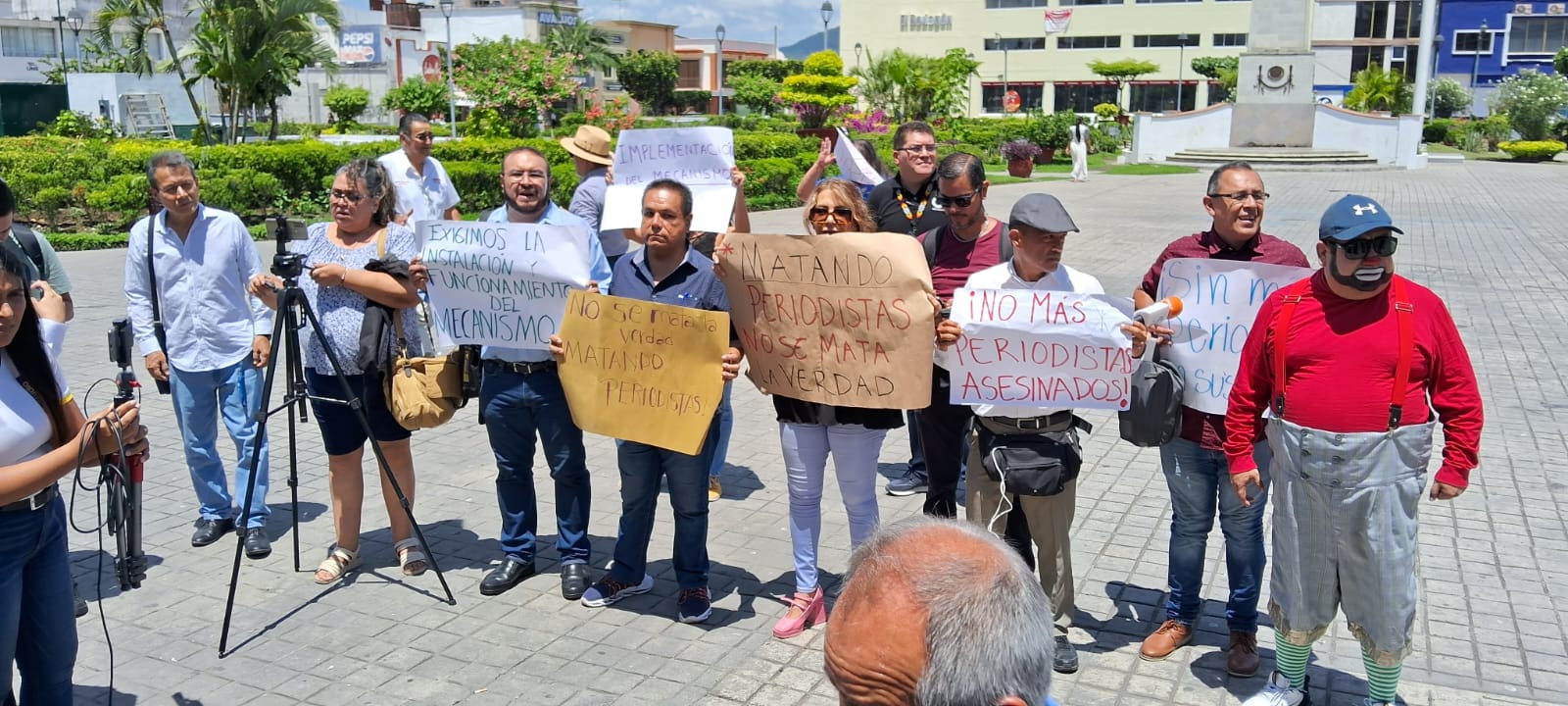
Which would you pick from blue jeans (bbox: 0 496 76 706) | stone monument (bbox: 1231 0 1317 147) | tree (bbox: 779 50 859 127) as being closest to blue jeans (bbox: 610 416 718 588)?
blue jeans (bbox: 0 496 76 706)

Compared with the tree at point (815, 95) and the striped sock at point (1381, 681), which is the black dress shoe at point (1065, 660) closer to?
the striped sock at point (1381, 681)

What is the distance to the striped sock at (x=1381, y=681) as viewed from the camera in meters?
4.13

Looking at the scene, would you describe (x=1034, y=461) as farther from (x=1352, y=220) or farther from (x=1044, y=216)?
(x=1352, y=220)

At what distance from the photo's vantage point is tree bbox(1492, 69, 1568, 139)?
48125 mm

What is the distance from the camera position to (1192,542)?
4.81 m

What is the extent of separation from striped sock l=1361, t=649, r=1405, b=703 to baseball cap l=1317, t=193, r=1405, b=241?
4.79 ft

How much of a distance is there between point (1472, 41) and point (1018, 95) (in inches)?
1263

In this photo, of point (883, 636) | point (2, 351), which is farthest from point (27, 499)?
point (883, 636)

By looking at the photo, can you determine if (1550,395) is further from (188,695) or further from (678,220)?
(188,695)

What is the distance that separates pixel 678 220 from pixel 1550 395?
7736mm

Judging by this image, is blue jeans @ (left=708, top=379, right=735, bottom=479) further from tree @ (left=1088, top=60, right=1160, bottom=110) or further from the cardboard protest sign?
tree @ (left=1088, top=60, right=1160, bottom=110)

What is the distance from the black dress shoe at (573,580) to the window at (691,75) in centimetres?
11205

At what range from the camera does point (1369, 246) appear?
3.76 m

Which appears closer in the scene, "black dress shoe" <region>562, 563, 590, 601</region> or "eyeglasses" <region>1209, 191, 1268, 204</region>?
"eyeglasses" <region>1209, 191, 1268, 204</region>
